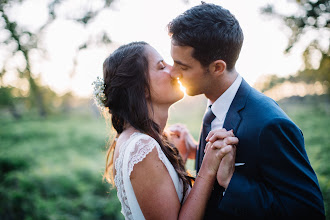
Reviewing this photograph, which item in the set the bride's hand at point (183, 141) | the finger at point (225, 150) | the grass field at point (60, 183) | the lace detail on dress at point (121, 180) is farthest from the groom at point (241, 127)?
the grass field at point (60, 183)

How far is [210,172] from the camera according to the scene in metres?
1.93

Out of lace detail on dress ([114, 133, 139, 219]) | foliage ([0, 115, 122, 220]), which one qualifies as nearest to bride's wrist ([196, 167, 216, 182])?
lace detail on dress ([114, 133, 139, 219])

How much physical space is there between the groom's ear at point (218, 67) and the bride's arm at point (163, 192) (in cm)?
77

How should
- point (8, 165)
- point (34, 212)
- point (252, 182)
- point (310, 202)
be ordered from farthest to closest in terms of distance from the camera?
point (8, 165) → point (34, 212) → point (252, 182) → point (310, 202)

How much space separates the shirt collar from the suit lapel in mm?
82

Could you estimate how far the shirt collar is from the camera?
2205 millimetres

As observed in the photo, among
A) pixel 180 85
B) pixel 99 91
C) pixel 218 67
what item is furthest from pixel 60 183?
pixel 218 67

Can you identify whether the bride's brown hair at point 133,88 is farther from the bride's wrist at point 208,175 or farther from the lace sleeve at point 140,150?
the bride's wrist at point 208,175

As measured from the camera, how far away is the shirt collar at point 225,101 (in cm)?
221

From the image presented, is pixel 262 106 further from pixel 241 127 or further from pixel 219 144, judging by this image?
pixel 219 144

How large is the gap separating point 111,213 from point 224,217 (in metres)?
4.51

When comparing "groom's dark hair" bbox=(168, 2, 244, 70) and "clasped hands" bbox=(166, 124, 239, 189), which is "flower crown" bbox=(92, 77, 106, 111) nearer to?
"groom's dark hair" bbox=(168, 2, 244, 70)

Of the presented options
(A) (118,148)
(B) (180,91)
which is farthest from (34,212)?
(B) (180,91)

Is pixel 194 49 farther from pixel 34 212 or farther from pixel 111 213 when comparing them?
pixel 34 212
